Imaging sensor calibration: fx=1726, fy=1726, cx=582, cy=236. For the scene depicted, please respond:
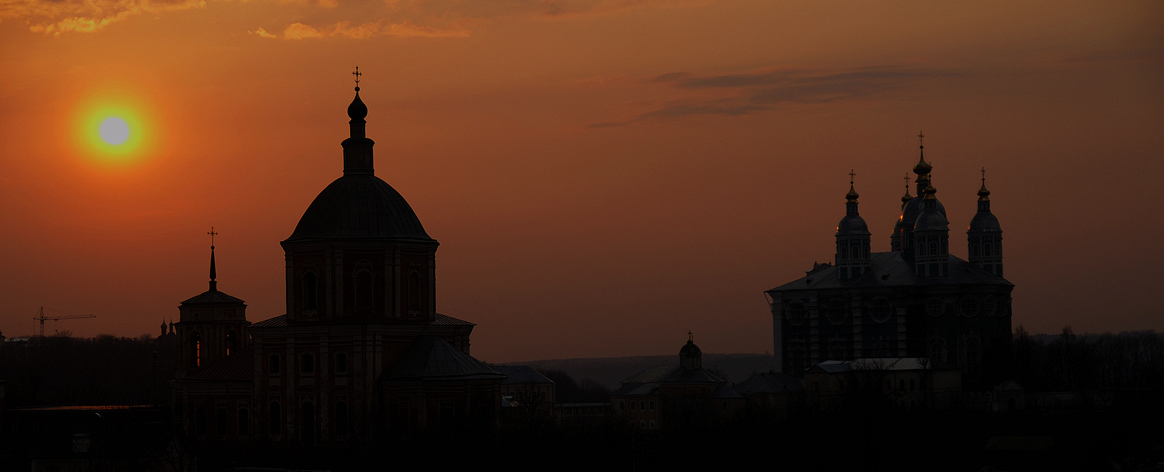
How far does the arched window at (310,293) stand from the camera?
53438mm

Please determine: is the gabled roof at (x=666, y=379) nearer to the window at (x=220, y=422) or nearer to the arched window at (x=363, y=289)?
the window at (x=220, y=422)

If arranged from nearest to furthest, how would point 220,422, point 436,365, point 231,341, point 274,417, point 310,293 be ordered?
1. point 436,365
2. point 310,293
3. point 274,417
4. point 220,422
5. point 231,341

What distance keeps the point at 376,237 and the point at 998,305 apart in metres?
44.0

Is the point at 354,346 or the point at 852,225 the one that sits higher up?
the point at 852,225

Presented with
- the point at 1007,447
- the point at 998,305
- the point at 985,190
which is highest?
the point at 985,190

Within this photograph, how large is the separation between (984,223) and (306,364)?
4784cm

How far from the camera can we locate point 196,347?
6309 cm

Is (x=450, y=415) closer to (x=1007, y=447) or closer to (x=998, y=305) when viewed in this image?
(x=1007, y=447)

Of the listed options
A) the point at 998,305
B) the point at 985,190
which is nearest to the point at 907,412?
the point at 998,305

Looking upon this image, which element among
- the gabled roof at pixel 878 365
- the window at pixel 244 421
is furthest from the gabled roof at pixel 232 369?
the gabled roof at pixel 878 365

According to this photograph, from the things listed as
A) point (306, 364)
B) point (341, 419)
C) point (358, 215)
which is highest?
point (358, 215)

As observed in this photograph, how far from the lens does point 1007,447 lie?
5809 cm

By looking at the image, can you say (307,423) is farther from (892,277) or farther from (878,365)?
(892,277)

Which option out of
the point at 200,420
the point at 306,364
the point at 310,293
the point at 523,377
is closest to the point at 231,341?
the point at 200,420
